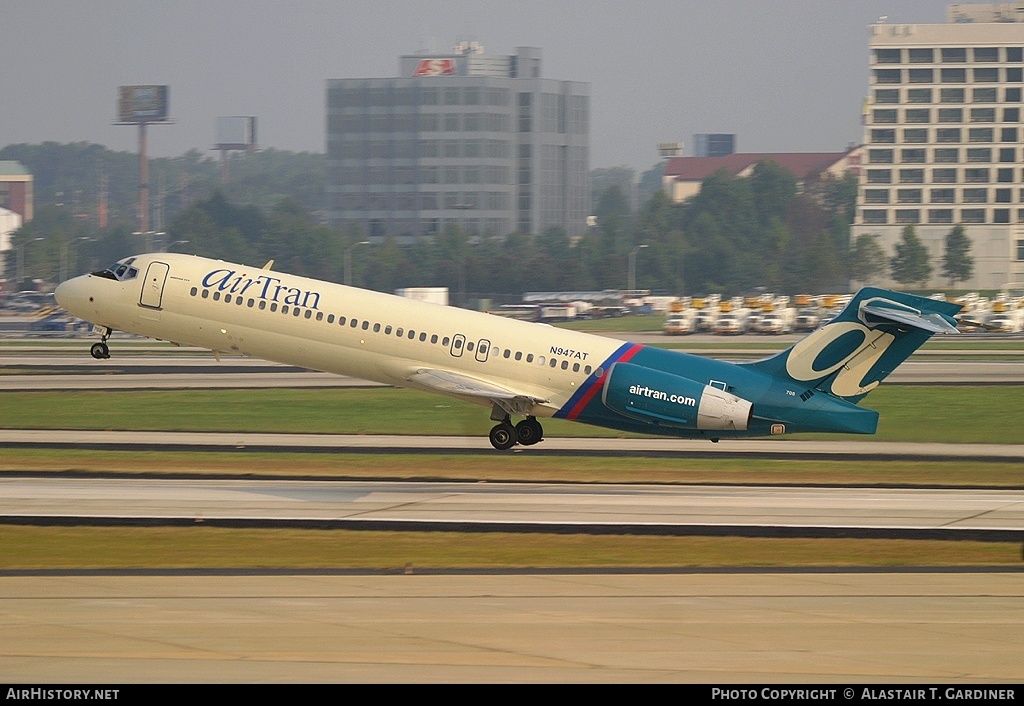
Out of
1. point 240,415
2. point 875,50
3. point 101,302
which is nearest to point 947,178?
point 875,50

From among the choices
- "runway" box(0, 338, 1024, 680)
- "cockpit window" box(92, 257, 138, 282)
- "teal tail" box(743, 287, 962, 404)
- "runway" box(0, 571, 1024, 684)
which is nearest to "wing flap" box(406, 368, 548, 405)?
"runway" box(0, 338, 1024, 680)

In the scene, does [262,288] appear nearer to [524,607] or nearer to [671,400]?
[671,400]

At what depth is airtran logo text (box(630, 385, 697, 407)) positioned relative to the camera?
129ft

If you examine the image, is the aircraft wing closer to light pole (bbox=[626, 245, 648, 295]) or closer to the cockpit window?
the cockpit window

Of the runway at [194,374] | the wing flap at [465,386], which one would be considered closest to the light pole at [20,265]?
the runway at [194,374]

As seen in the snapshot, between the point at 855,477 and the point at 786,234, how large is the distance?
160 m

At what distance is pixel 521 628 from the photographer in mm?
22016

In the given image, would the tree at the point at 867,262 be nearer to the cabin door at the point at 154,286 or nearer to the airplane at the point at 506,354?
the airplane at the point at 506,354

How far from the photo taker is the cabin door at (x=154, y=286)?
4272 cm

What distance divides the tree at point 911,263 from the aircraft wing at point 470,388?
484 feet

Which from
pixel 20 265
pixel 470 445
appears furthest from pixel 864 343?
pixel 20 265

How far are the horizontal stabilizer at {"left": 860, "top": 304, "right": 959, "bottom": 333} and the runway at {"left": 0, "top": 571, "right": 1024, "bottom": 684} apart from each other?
10.2 m

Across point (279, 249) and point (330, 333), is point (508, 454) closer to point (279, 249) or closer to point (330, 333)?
point (330, 333)
